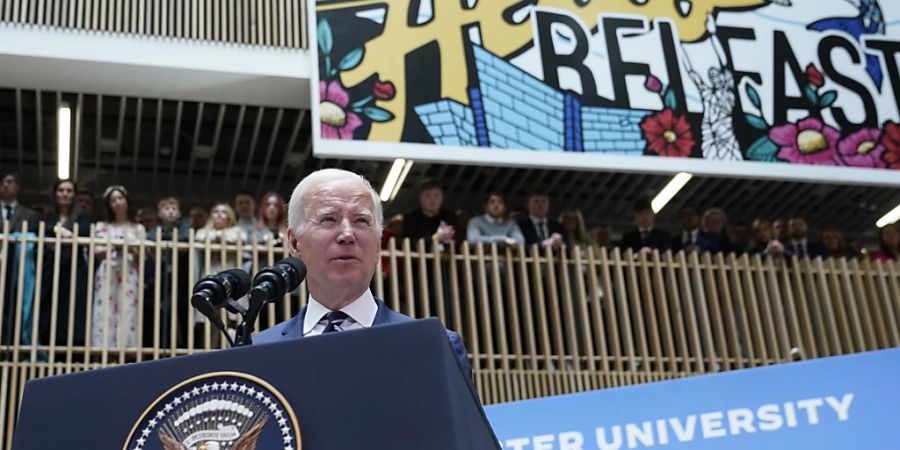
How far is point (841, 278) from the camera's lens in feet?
27.4

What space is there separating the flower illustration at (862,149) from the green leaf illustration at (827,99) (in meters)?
0.29

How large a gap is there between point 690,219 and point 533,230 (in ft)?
4.29

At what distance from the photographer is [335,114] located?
24.6 ft

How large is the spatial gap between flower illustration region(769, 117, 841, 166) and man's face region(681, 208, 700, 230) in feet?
2.52

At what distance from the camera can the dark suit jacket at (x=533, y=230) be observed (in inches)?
314

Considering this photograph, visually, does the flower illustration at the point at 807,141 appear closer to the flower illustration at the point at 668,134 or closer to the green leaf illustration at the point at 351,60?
the flower illustration at the point at 668,134

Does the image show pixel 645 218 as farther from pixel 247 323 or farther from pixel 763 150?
pixel 247 323

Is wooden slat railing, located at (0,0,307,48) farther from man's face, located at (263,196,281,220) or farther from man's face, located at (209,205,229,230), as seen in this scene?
man's face, located at (209,205,229,230)

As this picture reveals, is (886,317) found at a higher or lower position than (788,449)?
higher

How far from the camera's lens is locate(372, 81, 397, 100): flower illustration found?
25.0 feet

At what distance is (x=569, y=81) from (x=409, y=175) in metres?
2.60

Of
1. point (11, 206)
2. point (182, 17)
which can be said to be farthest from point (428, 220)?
point (11, 206)

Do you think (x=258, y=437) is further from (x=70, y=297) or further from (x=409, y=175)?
(x=409, y=175)

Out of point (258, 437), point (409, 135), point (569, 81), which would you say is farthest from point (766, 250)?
point (258, 437)
